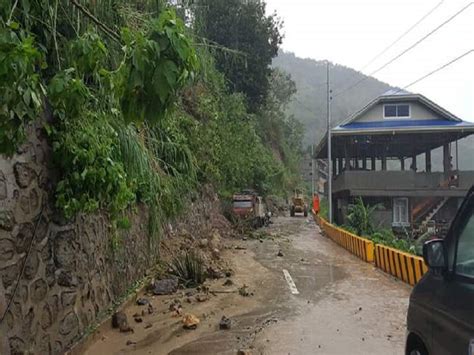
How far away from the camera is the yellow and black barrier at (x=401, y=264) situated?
1202 centimetres

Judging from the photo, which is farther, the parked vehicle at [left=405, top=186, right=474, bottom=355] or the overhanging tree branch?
the overhanging tree branch

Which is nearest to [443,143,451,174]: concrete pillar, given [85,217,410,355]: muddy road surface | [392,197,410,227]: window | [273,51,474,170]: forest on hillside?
[392,197,410,227]: window

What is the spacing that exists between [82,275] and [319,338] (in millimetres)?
3689

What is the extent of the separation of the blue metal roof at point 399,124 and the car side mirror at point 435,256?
26.7m

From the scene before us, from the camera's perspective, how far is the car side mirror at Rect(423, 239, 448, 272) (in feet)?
11.6

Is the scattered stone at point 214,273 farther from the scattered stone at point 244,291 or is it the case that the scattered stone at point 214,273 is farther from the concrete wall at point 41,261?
the concrete wall at point 41,261

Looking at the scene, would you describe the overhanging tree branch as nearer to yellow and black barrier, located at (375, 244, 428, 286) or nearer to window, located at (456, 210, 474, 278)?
window, located at (456, 210, 474, 278)

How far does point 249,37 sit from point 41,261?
3137 cm

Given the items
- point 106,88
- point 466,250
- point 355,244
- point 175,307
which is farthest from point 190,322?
point 355,244

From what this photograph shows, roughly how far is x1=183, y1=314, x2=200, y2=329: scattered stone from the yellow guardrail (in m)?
4.03

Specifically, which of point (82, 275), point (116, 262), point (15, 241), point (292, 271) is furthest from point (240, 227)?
point (15, 241)

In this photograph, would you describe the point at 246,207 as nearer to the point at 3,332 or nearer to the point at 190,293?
the point at 190,293

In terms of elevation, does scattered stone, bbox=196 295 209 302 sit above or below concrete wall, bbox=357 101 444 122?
below

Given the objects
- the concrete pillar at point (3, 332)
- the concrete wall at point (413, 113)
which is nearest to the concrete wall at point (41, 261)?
the concrete pillar at point (3, 332)
